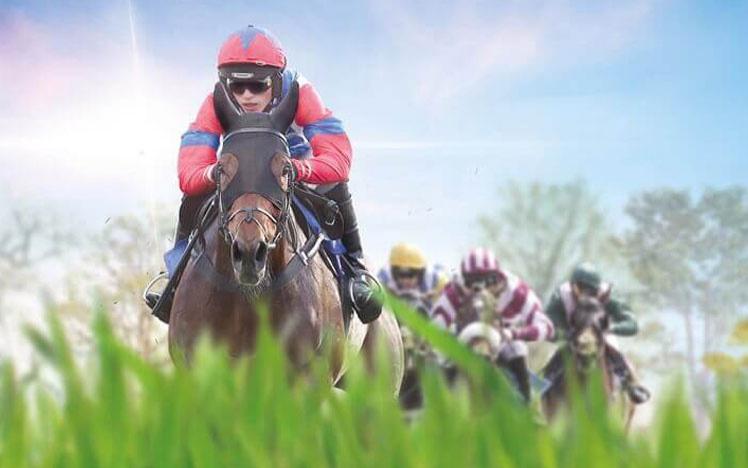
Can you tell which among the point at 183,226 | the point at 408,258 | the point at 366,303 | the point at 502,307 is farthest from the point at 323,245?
the point at 408,258

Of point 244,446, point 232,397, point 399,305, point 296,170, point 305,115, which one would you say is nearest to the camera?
point 399,305

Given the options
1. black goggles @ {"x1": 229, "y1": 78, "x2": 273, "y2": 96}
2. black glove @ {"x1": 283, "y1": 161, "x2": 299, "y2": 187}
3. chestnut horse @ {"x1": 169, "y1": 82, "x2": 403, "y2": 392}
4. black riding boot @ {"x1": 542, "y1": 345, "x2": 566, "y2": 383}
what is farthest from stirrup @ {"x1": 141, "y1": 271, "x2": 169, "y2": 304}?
black riding boot @ {"x1": 542, "y1": 345, "x2": 566, "y2": 383}

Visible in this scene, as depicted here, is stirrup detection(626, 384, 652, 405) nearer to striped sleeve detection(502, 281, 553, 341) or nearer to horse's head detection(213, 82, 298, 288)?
striped sleeve detection(502, 281, 553, 341)

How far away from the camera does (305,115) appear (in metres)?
7.56

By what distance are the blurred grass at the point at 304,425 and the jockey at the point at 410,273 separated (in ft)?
42.8

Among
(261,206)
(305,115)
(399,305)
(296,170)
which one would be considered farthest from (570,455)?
(305,115)

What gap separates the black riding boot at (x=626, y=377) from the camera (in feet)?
37.0

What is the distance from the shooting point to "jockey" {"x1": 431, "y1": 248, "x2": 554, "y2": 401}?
11070 millimetres

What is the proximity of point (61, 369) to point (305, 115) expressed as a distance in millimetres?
5738

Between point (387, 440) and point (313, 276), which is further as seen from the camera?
point (313, 276)

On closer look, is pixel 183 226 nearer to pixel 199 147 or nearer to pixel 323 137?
pixel 199 147

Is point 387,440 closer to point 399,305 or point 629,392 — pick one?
point 399,305

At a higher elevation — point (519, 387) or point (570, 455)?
point (570, 455)

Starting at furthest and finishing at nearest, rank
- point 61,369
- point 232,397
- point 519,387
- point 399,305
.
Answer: point 519,387 → point 232,397 → point 61,369 → point 399,305
